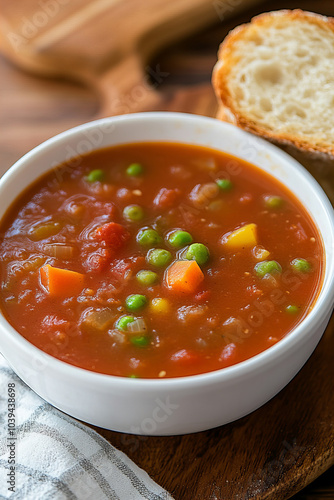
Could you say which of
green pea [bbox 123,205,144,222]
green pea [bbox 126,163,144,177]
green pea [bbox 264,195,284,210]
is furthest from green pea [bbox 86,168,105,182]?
green pea [bbox 264,195,284,210]

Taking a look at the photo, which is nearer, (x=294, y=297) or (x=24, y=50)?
(x=294, y=297)

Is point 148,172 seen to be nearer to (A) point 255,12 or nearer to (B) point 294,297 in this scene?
(B) point 294,297

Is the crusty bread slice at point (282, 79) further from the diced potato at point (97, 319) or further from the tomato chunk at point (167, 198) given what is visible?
the diced potato at point (97, 319)

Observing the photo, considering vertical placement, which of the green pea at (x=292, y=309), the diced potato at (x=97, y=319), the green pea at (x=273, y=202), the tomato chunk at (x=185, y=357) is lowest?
the green pea at (x=292, y=309)

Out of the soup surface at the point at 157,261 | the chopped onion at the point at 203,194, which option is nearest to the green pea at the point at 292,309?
the soup surface at the point at 157,261

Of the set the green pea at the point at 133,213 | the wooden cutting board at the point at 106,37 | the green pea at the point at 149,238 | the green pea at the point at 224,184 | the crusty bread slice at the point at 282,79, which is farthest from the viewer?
the wooden cutting board at the point at 106,37

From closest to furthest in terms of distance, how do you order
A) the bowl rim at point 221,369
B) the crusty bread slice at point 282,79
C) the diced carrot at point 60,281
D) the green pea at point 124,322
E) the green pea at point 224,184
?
the bowl rim at point 221,369 < the green pea at point 124,322 < the diced carrot at point 60,281 < the green pea at point 224,184 < the crusty bread slice at point 282,79

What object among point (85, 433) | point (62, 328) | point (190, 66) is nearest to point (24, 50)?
point (190, 66)

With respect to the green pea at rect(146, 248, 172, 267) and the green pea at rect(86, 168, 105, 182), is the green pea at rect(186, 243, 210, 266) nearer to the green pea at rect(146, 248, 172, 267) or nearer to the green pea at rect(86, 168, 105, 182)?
the green pea at rect(146, 248, 172, 267)
